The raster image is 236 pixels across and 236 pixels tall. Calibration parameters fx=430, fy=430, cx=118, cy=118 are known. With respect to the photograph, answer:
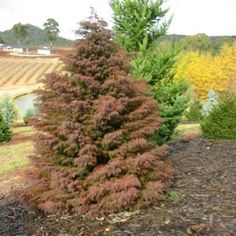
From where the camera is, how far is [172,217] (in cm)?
535

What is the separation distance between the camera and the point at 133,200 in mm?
5746

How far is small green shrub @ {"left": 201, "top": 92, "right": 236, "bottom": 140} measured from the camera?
10859 millimetres

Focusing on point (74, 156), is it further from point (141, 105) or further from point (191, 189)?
point (191, 189)

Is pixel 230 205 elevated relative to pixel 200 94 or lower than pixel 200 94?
elevated

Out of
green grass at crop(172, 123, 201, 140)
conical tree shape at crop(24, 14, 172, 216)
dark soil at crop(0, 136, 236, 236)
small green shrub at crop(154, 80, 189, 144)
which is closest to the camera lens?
dark soil at crop(0, 136, 236, 236)

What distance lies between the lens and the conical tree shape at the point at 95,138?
572cm

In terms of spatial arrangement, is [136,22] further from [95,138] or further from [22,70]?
[22,70]

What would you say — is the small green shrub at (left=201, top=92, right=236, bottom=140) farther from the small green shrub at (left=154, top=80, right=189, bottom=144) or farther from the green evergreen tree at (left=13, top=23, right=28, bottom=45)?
the green evergreen tree at (left=13, top=23, right=28, bottom=45)

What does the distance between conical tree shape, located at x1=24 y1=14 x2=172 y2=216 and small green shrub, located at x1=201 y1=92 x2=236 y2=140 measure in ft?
16.4

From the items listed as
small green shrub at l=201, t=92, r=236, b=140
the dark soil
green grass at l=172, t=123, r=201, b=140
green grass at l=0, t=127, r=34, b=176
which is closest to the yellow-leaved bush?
green grass at l=172, t=123, r=201, b=140

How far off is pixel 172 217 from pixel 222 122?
600 cm

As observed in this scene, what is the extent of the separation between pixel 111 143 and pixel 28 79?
6963 centimetres

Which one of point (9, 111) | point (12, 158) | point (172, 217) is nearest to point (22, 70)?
point (9, 111)

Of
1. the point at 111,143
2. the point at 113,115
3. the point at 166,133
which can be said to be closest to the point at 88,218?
the point at 111,143
